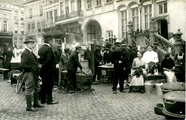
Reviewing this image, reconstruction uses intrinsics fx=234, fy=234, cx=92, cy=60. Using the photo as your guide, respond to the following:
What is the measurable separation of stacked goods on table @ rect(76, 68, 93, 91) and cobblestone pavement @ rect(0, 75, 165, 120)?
1.61 ft

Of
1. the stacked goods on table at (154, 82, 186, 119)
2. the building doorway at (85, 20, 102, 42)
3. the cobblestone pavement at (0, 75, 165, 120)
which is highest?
the building doorway at (85, 20, 102, 42)

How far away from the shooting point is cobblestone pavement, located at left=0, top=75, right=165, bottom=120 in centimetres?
601

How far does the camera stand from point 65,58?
10.8 meters

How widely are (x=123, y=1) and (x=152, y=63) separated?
47.5 ft

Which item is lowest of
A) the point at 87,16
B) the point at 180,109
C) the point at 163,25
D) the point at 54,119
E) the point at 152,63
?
the point at 54,119

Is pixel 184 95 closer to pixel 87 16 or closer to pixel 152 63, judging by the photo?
pixel 152 63

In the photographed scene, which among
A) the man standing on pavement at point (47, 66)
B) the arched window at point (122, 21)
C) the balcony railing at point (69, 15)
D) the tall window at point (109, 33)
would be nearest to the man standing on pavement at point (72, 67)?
the man standing on pavement at point (47, 66)

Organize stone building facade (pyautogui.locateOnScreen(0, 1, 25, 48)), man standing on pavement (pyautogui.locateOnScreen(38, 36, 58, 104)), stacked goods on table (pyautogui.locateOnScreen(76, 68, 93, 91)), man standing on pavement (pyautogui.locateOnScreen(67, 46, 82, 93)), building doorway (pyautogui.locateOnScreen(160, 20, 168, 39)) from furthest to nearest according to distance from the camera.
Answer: stone building facade (pyautogui.locateOnScreen(0, 1, 25, 48)) → building doorway (pyautogui.locateOnScreen(160, 20, 168, 39)) → stacked goods on table (pyautogui.locateOnScreen(76, 68, 93, 91)) → man standing on pavement (pyautogui.locateOnScreen(67, 46, 82, 93)) → man standing on pavement (pyautogui.locateOnScreen(38, 36, 58, 104))

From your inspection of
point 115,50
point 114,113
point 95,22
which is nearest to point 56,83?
point 115,50

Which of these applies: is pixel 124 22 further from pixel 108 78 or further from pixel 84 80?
pixel 84 80

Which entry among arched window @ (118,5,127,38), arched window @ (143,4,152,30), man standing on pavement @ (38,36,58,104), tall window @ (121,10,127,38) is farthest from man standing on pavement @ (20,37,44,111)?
tall window @ (121,10,127,38)

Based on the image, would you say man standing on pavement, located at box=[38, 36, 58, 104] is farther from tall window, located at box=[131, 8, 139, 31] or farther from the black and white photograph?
tall window, located at box=[131, 8, 139, 31]

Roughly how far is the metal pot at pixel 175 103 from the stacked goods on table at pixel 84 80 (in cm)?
505

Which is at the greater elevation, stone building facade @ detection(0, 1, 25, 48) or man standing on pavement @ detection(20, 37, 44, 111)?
stone building facade @ detection(0, 1, 25, 48)
